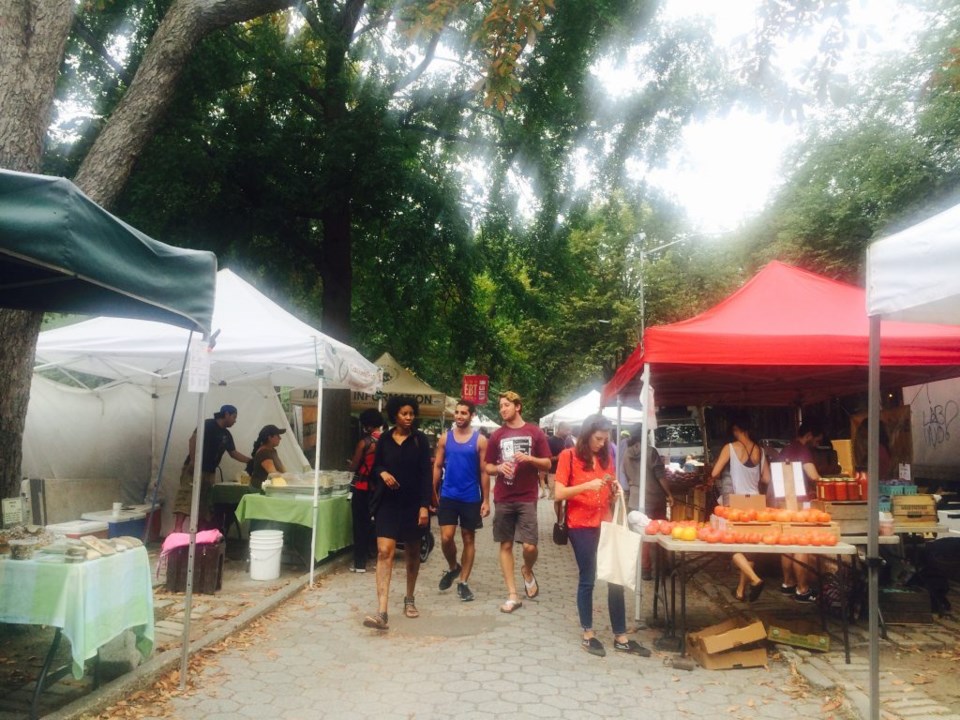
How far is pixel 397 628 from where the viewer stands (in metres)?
7.05

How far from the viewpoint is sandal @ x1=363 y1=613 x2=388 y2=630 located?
6855mm

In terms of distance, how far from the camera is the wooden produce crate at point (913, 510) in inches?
289

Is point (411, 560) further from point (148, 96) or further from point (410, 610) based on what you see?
point (148, 96)

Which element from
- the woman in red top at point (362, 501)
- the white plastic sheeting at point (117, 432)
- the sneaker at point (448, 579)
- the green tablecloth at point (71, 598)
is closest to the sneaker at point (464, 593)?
the sneaker at point (448, 579)

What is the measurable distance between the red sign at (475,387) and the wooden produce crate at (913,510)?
45.6 feet

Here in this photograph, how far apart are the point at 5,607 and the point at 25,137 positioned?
3778 mm

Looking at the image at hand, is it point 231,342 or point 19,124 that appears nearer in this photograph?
point 19,124

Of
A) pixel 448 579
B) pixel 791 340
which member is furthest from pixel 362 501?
pixel 791 340

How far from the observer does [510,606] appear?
7.75 meters

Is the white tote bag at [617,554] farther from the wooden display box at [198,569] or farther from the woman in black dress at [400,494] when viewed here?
the wooden display box at [198,569]

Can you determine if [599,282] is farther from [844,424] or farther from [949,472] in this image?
[949,472]

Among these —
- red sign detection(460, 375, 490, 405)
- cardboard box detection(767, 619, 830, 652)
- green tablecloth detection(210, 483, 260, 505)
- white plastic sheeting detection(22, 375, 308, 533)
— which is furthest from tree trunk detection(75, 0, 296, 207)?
red sign detection(460, 375, 490, 405)

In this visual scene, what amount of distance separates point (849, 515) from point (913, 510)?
0.73 meters

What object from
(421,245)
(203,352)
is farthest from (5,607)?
(421,245)
